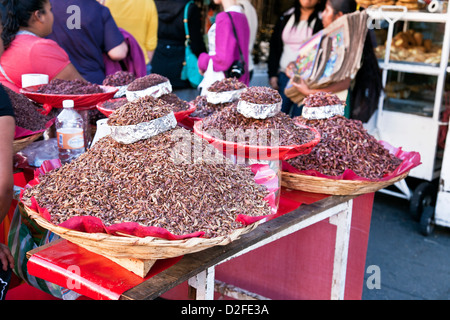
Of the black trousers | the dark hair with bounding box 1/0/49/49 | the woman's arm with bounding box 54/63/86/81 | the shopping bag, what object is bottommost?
the black trousers

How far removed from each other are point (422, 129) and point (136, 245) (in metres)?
2.74

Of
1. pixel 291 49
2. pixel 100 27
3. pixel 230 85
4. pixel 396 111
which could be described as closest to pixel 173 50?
pixel 291 49

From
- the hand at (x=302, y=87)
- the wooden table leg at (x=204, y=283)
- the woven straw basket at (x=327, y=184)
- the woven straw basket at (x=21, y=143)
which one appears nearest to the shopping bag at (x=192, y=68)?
the hand at (x=302, y=87)

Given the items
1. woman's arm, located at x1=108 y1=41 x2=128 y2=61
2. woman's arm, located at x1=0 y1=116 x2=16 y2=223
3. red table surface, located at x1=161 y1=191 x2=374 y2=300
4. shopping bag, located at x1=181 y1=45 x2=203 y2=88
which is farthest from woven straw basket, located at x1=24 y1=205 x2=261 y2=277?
shopping bag, located at x1=181 y1=45 x2=203 y2=88

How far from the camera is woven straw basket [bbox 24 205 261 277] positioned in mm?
1020

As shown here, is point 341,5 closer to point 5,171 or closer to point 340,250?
point 340,250

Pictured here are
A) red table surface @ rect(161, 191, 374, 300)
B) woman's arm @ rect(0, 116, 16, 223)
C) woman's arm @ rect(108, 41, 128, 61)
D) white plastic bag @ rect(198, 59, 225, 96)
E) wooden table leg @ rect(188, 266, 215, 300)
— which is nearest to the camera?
wooden table leg @ rect(188, 266, 215, 300)

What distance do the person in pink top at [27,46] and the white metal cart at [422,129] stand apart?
7.38ft

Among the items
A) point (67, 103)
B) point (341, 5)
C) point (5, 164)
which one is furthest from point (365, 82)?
point (5, 164)

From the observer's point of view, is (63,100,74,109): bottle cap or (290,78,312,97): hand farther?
(290,78,312,97): hand

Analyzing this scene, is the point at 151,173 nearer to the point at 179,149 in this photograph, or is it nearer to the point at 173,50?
the point at 179,149

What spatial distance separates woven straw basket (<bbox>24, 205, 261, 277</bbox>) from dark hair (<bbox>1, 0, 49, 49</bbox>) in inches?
50.7

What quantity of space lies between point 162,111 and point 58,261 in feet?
1.57

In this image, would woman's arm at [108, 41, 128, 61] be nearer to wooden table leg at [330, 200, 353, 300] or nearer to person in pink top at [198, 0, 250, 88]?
person in pink top at [198, 0, 250, 88]
